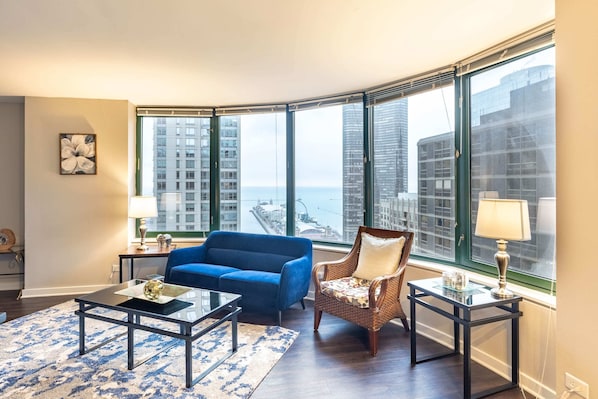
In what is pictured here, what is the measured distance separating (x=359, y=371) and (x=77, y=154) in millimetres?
4121

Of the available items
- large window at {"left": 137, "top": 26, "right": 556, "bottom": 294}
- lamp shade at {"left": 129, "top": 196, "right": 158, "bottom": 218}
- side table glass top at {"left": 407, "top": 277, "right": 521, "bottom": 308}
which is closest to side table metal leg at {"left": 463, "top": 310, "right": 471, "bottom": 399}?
side table glass top at {"left": 407, "top": 277, "right": 521, "bottom": 308}

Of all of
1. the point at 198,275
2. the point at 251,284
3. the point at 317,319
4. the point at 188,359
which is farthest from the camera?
the point at 198,275

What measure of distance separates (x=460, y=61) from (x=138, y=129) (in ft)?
13.3

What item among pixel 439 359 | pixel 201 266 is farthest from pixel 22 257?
pixel 439 359

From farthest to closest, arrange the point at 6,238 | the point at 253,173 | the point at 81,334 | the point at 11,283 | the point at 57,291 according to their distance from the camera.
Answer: the point at 253,173 → the point at 11,283 → the point at 6,238 → the point at 57,291 → the point at 81,334

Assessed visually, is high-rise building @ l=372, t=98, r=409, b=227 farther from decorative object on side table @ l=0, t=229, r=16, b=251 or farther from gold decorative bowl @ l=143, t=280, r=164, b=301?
decorative object on side table @ l=0, t=229, r=16, b=251

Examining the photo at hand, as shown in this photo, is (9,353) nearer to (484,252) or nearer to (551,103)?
(484,252)

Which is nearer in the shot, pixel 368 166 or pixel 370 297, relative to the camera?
pixel 370 297

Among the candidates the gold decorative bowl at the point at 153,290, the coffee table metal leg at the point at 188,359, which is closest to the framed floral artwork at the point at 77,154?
the gold decorative bowl at the point at 153,290

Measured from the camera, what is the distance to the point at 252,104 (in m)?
4.54

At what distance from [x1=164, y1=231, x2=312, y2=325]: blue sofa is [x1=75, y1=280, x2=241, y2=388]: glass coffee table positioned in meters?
0.55

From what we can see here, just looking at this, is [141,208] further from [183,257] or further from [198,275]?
[198,275]

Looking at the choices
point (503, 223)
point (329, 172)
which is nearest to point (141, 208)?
point (329, 172)

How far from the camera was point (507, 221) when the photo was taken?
6.97ft
